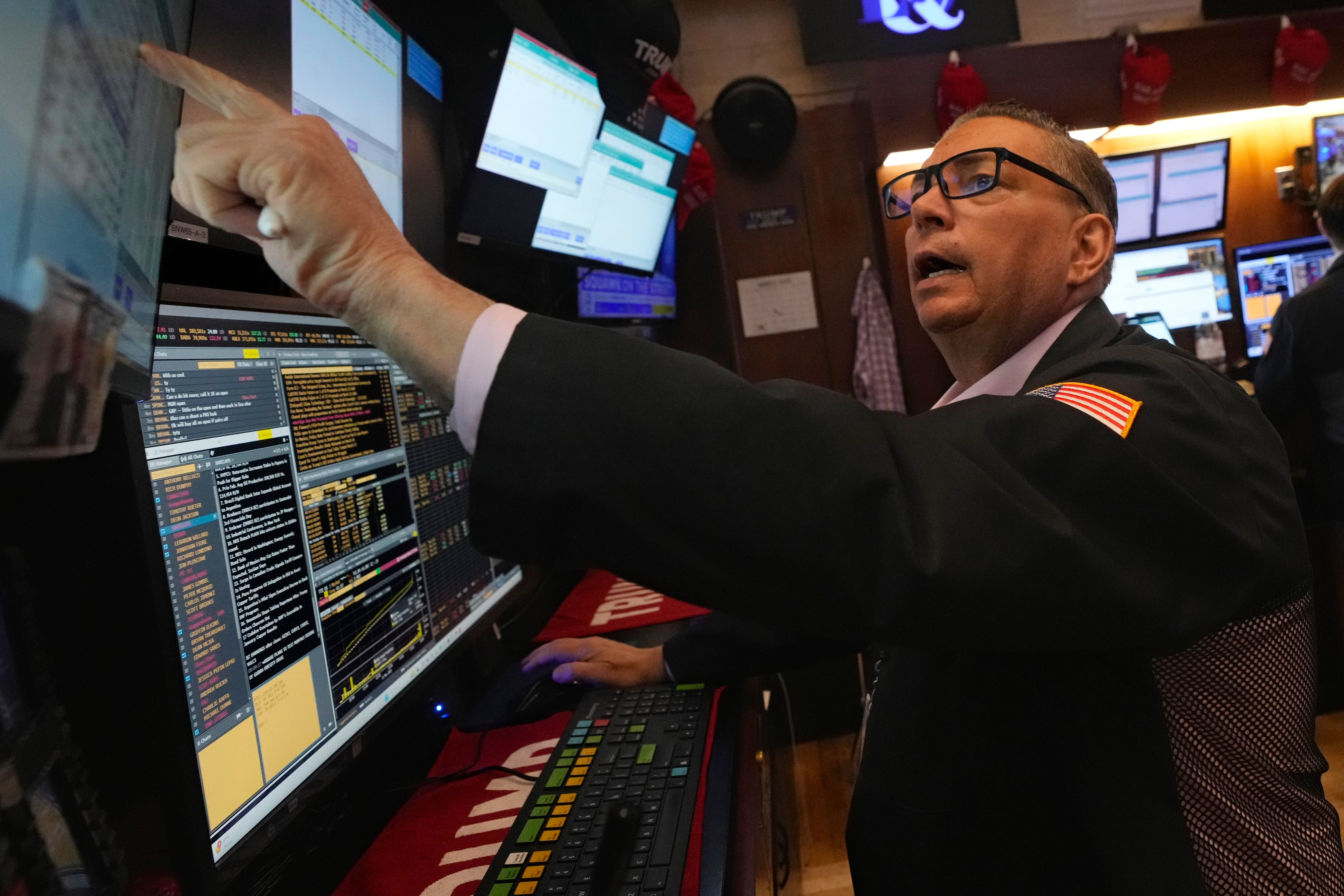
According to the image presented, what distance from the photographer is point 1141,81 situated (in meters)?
2.94

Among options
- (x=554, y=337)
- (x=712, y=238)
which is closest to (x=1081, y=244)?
(x=554, y=337)

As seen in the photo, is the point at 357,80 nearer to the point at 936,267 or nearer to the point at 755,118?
the point at 936,267

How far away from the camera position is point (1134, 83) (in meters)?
2.95

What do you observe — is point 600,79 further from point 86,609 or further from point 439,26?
point 86,609

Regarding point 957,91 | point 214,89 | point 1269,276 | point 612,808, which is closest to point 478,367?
point 214,89

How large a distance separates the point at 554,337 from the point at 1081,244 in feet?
2.94

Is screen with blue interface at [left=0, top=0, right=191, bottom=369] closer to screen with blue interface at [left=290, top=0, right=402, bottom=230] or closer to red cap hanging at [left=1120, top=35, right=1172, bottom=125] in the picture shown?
screen with blue interface at [left=290, top=0, right=402, bottom=230]

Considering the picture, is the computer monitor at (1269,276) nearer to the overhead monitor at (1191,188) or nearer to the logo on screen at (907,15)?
the overhead monitor at (1191,188)

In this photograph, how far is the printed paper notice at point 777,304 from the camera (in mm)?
3158

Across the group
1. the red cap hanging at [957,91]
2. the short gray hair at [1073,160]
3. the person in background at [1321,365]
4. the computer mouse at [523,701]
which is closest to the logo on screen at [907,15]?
the red cap hanging at [957,91]

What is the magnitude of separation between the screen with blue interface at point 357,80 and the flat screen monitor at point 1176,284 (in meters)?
2.93

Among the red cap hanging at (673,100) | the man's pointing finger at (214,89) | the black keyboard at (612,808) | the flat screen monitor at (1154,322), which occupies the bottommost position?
the black keyboard at (612,808)

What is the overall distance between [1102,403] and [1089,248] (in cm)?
58

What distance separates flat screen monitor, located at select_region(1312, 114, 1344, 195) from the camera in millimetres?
3346
